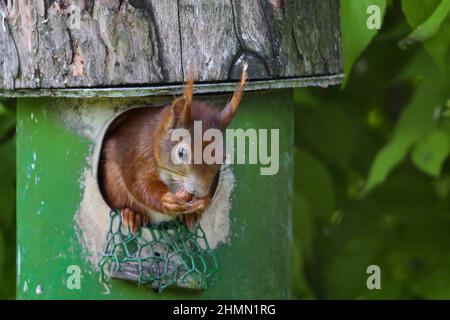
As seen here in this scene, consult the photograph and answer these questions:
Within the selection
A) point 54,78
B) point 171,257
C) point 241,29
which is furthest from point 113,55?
point 171,257

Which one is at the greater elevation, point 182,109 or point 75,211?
point 182,109

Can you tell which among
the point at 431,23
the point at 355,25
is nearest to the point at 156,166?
the point at 355,25

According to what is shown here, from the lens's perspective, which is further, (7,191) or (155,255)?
(7,191)

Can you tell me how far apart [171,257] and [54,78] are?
1.99 ft

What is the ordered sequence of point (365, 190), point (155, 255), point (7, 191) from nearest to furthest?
point (155, 255)
point (365, 190)
point (7, 191)

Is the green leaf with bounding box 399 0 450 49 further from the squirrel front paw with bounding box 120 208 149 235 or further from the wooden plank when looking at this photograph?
the squirrel front paw with bounding box 120 208 149 235

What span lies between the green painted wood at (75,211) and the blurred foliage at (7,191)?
46 cm

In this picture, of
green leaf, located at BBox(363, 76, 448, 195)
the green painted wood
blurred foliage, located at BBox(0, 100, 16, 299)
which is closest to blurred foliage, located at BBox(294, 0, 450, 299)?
green leaf, located at BBox(363, 76, 448, 195)

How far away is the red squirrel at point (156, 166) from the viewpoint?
250 centimetres

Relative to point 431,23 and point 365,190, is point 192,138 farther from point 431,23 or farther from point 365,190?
point 365,190

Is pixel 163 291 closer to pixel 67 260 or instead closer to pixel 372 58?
pixel 67 260

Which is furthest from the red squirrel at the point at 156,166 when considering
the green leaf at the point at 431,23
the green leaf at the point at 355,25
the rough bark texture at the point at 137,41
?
the green leaf at the point at 431,23

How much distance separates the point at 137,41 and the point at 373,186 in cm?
96

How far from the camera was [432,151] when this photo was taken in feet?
9.85
